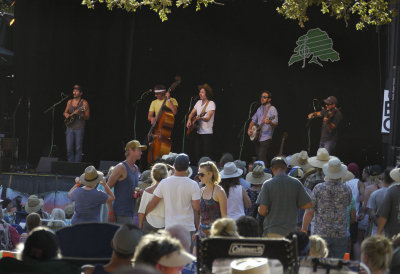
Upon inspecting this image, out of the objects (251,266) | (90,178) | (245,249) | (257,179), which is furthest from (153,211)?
(251,266)

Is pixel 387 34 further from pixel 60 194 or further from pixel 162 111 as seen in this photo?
pixel 60 194

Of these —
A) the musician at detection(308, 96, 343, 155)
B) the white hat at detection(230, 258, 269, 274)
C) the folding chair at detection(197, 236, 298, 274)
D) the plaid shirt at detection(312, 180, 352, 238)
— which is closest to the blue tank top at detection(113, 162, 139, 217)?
the plaid shirt at detection(312, 180, 352, 238)

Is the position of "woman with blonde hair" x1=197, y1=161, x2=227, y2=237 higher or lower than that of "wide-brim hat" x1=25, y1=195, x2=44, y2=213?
higher

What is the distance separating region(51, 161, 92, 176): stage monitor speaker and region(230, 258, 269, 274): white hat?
1015 centimetres

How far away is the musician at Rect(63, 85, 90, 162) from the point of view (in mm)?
16516

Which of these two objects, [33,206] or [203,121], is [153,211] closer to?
[33,206]

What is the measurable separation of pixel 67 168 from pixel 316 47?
6185mm

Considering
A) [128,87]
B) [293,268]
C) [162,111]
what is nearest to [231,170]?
[293,268]

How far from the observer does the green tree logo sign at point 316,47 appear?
15883mm

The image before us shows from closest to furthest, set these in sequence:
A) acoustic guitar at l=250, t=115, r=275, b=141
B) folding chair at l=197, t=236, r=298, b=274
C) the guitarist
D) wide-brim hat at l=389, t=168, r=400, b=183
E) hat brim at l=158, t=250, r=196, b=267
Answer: hat brim at l=158, t=250, r=196, b=267 → folding chair at l=197, t=236, r=298, b=274 → wide-brim hat at l=389, t=168, r=400, b=183 → the guitarist → acoustic guitar at l=250, t=115, r=275, b=141

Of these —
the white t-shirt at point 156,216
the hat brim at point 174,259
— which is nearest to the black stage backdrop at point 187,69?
the white t-shirt at point 156,216

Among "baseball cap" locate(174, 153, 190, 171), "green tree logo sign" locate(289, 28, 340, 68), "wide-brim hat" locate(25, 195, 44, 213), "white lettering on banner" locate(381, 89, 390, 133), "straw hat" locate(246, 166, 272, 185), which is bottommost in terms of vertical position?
"wide-brim hat" locate(25, 195, 44, 213)

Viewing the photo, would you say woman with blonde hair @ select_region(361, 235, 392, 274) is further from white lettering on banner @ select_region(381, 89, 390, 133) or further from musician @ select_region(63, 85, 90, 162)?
musician @ select_region(63, 85, 90, 162)

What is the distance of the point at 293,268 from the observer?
14.2 feet
